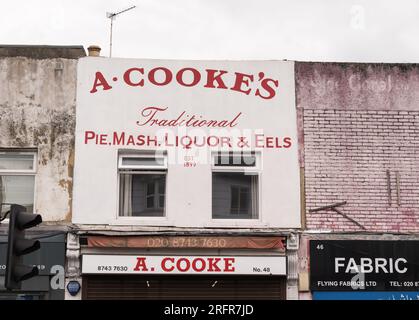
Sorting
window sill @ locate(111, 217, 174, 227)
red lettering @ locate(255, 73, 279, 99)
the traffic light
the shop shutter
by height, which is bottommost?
the shop shutter

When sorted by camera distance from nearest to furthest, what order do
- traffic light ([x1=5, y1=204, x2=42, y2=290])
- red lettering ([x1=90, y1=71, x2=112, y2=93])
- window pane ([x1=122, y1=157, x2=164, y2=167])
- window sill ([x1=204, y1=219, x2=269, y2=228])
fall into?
traffic light ([x1=5, y1=204, x2=42, y2=290]) → window sill ([x1=204, y1=219, x2=269, y2=228]) → window pane ([x1=122, y1=157, x2=164, y2=167]) → red lettering ([x1=90, y1=71, x2=112, y2=93])

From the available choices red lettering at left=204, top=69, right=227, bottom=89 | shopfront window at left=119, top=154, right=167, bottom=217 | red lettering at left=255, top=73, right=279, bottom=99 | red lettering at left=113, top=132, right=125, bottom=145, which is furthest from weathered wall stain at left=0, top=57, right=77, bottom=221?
red lettering at left=255, top=73, right=279, bottom=99

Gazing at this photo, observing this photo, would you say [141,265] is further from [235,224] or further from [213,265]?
[235,224]

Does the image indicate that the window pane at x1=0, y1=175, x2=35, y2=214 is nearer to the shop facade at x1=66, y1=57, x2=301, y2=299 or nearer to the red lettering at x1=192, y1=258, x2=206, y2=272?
the shop facade at x1=66, y1=57, x2=301, y2=299

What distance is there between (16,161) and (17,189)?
1.94 feet

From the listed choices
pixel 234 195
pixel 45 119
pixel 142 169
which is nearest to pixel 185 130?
pixel 142 169

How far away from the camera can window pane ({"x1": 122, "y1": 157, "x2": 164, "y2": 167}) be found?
52.7 ft

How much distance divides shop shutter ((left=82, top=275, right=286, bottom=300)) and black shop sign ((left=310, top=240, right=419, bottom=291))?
897 millimetres

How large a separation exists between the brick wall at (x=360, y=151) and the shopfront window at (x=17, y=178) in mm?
5719

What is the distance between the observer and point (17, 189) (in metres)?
16.0

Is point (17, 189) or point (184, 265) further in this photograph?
point (17, 189)
